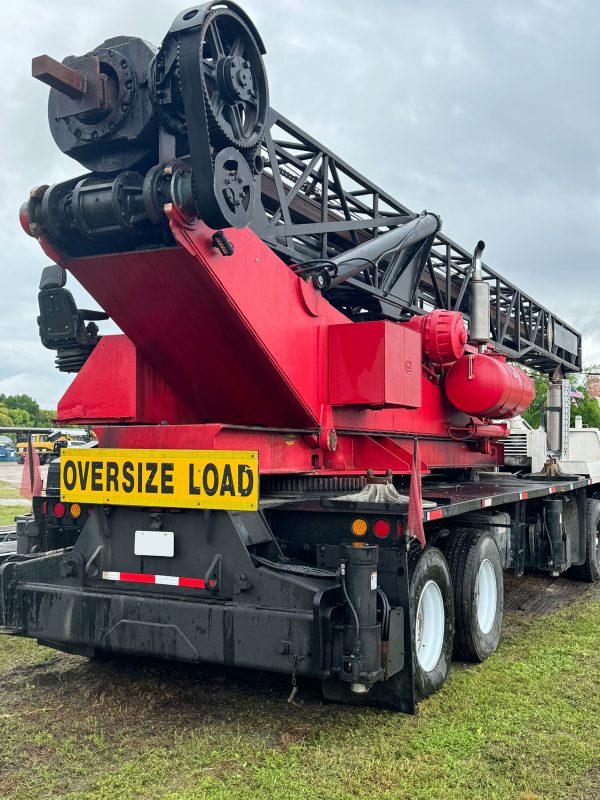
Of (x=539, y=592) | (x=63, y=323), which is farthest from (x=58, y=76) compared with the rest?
(x=539, y=592)

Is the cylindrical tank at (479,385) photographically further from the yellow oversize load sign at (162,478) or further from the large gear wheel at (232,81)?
the large gear wheel at (232,81)

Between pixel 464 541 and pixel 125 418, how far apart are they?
286cm

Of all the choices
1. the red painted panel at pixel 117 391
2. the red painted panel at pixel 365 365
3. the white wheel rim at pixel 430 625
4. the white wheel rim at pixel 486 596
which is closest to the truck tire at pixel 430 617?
the white wheel rim at pixel 430 625

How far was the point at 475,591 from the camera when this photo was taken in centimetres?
620

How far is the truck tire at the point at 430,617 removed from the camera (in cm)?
516

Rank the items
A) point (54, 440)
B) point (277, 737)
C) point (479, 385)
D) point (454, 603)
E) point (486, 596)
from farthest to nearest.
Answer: point (54, 440) → point (479, 385) → point (486, 596) → point (454, 603) → point (277, 737)

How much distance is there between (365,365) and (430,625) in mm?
1921

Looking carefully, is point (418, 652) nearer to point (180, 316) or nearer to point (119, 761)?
point (119, 761)

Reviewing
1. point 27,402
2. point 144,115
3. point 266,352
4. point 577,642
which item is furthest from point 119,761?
point 27,402

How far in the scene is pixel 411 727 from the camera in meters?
4.82

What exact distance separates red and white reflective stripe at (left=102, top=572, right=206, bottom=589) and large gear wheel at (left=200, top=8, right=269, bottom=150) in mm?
2709

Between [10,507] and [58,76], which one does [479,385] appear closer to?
[58,76]

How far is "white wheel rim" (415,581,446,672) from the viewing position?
5.38 metres

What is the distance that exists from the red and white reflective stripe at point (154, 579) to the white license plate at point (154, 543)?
14 centimetres
